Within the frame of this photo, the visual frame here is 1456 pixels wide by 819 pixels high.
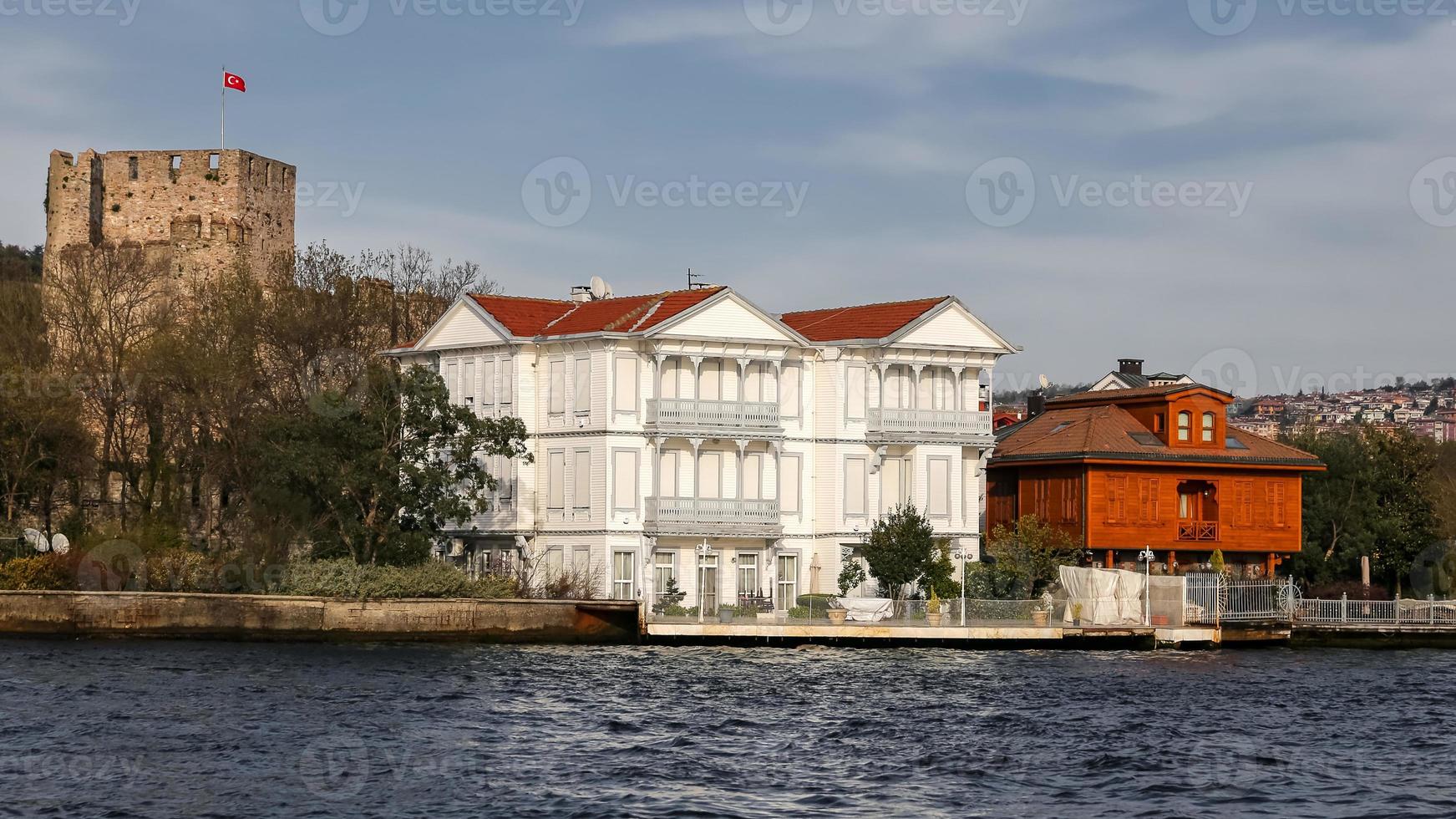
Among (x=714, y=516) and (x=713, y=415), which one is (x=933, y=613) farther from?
(x=713, y=415)

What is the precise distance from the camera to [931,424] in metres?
65.1

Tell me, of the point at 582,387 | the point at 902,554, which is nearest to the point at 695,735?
the point at 902,554

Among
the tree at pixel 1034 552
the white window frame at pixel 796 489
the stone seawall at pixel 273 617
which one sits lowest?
the stone seawall at pixel 273 617

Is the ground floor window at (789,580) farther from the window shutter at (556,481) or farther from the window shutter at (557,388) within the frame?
the window shutter at (557,388)

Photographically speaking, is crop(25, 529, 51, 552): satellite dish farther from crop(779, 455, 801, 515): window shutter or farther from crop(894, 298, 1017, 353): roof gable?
crop(894, 298, 1017, 353): roof gable

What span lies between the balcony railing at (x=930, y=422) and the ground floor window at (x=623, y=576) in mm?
9586

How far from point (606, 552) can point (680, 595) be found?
2765mm

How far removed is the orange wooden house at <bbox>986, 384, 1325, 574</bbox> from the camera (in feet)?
220

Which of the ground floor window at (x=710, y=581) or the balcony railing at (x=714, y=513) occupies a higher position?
the balcony railing at (x=714, y=513)

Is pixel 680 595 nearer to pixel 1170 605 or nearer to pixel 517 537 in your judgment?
pixel 517 537

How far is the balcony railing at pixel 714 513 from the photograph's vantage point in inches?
2381

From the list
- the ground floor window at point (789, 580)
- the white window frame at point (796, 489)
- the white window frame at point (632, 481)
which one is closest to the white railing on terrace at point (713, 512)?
the white window frame at point (632, 481)

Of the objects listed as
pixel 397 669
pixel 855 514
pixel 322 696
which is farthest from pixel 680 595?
pixel 322 696

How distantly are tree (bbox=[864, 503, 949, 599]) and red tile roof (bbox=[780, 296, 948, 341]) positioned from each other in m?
6.92
